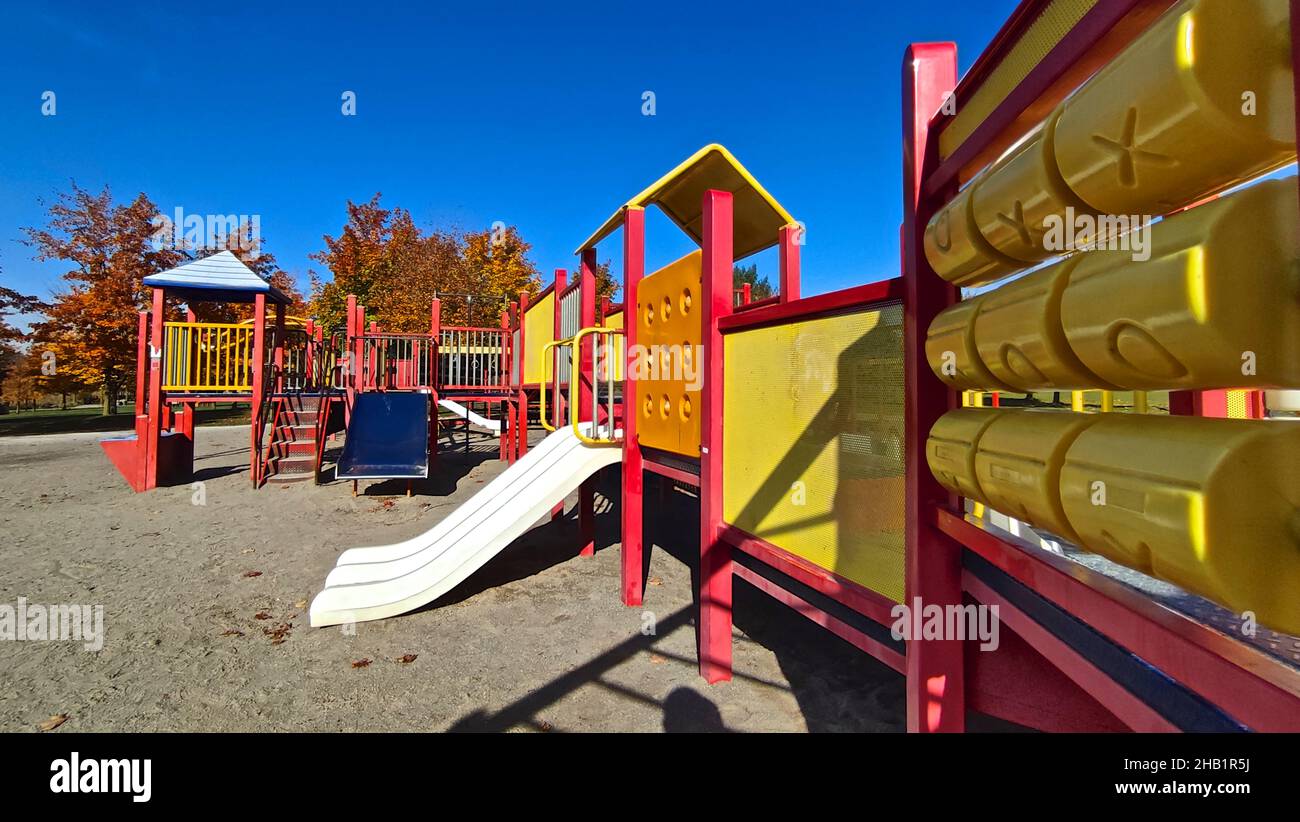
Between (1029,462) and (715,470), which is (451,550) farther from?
(1029,462)

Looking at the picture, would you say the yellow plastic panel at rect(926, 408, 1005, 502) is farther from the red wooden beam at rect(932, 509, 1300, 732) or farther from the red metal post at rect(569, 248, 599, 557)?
the red metal post at rect(569, 248, 599, 557)

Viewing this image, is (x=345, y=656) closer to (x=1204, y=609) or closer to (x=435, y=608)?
(x=435, y=608)

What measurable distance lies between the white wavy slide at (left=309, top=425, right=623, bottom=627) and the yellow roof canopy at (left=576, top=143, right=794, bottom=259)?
237cm

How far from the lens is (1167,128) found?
812mm

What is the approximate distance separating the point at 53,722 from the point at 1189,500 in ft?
15.5

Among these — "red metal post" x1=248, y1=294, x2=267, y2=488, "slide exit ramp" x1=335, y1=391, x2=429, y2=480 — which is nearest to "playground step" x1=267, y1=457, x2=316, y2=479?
"red metal post" x1=248, y1=294, x2=267, y2=488

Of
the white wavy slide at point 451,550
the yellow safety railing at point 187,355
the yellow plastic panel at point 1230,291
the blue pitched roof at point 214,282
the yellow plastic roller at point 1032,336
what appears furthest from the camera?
the blue pitched roof at point 214,282

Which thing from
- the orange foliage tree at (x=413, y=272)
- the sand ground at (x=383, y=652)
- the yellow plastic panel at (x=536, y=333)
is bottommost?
the sand ground at (x=383, y=652)

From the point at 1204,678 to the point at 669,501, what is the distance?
349 inches

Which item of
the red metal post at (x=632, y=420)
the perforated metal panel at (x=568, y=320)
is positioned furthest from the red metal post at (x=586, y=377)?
the red metal post at (x=632, y=420)

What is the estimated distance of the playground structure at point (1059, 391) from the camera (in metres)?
0.73

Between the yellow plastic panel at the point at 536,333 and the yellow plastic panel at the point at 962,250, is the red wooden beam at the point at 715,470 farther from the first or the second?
the yellow plastic panel at the point at 536,333

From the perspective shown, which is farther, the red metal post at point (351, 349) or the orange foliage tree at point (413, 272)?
the orange foliage tree at point (413, 272)
